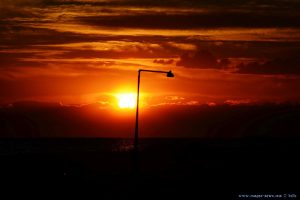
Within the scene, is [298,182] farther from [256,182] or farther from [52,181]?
[52,181]

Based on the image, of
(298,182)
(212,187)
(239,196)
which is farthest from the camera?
(298,182)

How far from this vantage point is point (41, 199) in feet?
145

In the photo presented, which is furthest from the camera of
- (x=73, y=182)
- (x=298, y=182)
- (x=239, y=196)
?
(x=73, y=182)

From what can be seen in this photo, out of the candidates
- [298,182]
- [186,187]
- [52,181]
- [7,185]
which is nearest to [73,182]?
[52,181]

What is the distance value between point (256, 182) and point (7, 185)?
61.1ft

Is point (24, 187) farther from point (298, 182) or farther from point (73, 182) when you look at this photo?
point (298, 182)

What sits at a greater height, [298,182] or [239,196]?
[298,182]

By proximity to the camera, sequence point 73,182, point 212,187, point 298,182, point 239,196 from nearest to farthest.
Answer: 1. point 239,196
2. point 212,187
3. point 298,182
4. point 73,182

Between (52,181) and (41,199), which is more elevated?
(52,181)

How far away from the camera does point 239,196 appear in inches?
1722

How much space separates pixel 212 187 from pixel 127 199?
697cm

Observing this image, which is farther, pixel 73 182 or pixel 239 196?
pixel 73 182

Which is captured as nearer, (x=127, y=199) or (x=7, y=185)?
(x=127, y=199)

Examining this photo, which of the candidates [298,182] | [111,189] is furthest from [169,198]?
[298,182]
